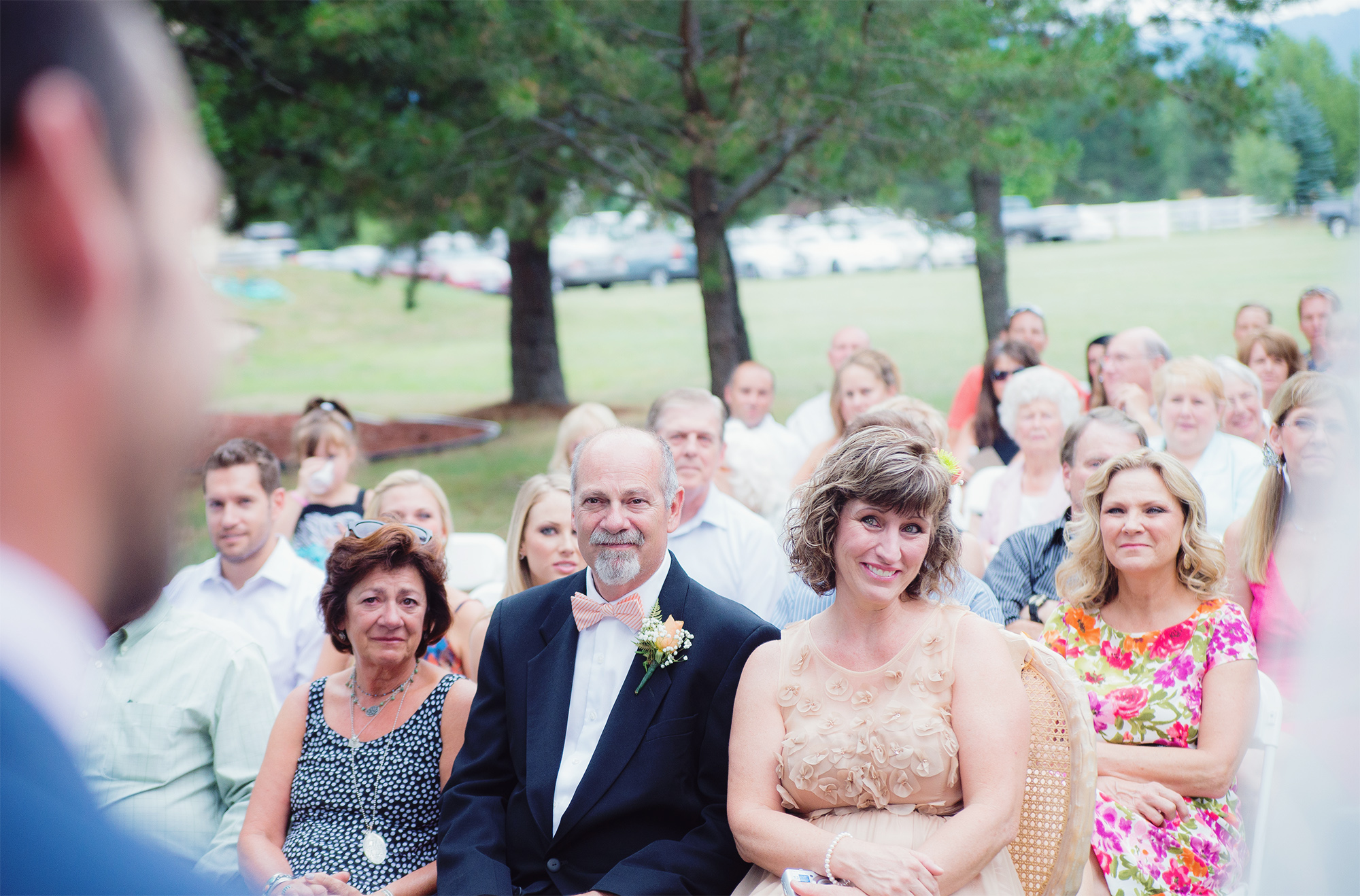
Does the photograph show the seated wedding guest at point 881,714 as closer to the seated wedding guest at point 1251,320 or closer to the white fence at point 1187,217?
the seated wedding guest at point 1251,320

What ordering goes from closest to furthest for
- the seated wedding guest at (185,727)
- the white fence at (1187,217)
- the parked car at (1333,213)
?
1. the seated wedding guest at (185,727)
2. the parked car at (1333,213)
3. the white fence at (1187,217)

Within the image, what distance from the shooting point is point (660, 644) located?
312 cm

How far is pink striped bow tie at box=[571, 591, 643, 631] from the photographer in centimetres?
326

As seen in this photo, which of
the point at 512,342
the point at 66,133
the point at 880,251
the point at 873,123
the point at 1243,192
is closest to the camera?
the point at 66,133

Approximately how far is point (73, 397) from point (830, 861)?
2.48 metres

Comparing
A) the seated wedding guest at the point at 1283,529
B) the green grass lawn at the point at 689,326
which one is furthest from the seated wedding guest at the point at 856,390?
the green grass lawn at the point at 689,326

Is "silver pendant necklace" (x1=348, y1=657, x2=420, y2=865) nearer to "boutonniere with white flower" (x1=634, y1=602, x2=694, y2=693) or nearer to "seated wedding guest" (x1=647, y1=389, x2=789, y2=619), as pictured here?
"boutonniere with white flower" (x1=634, y1=602, x2=694, y2=693)

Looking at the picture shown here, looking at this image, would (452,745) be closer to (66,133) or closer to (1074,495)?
(1074,495)

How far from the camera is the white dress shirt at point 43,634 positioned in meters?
0.60

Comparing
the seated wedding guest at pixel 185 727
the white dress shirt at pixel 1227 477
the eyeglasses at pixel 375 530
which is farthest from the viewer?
the white dress shirt at pixel 1227 477

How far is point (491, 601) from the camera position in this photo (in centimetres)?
511

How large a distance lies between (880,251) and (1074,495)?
108 ft

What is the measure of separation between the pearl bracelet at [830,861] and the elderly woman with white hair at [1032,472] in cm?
283

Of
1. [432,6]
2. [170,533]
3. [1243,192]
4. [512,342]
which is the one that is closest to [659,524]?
[170,533]
